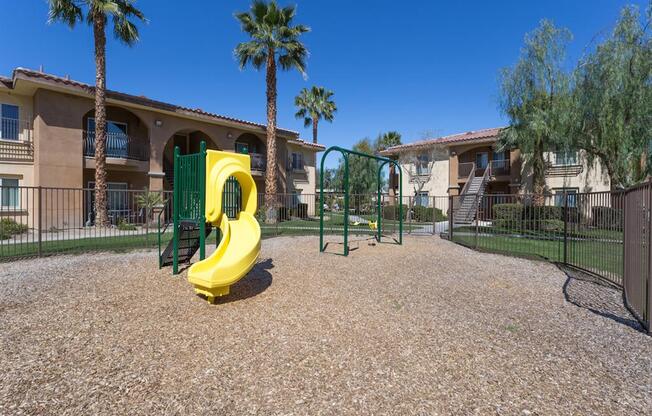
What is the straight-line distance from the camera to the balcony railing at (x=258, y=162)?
2298 centimetres

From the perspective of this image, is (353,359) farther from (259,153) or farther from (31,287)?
Result: (259,153)

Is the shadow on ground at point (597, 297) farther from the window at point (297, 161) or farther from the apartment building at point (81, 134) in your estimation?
the window at point (297, 161)

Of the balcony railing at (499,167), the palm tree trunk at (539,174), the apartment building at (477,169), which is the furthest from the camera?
the balcony railing at (499,167)

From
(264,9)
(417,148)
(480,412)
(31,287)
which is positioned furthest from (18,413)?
(417,148)

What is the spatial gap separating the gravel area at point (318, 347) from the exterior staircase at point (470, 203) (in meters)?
15.1

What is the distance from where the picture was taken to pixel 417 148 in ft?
92.4

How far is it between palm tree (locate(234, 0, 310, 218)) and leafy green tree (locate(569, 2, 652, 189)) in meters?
14.8

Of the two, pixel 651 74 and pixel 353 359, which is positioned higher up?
pixel 651 74

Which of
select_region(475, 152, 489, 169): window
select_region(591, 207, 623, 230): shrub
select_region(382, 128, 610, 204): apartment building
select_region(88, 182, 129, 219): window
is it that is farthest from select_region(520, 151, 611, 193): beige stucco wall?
select_region(88, 182, 129, 219): window

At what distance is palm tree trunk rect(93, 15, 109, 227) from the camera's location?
50.3ft

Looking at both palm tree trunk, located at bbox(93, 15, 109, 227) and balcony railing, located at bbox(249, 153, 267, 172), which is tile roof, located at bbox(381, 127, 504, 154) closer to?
balcony railing, located at bbox(249, 153, 267, 172)

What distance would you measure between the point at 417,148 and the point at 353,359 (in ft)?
87.4

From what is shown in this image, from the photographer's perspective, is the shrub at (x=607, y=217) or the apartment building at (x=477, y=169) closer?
the shrub at (x=607, y=217)

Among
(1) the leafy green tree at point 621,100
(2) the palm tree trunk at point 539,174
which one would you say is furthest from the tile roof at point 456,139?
(1) the leafy green tree at point 621,100
